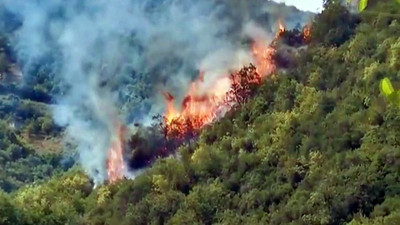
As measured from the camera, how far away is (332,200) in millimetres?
31250

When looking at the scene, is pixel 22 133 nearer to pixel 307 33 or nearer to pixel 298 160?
pixel 307 33

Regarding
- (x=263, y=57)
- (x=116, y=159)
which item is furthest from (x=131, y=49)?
(x=263, y=57)

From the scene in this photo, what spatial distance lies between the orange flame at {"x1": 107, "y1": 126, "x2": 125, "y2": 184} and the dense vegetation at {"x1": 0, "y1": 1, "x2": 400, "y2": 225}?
9.58 feet

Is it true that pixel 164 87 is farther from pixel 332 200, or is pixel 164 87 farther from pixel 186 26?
pixel 332 200

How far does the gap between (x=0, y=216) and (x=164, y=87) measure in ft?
47.6

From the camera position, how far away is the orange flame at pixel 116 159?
47.2m

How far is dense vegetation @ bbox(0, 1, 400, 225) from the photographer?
31.9 metres

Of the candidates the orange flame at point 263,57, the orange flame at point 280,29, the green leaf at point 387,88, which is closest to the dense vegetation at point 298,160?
the orange flame at point 263,57

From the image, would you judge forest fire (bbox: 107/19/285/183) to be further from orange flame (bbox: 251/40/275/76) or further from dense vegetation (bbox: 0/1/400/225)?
dense vegetation (bbox: 0/1/400/225)

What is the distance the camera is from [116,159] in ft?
159

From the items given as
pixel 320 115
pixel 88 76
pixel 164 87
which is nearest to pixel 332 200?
pixel 320 115

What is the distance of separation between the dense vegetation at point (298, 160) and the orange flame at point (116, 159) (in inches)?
115

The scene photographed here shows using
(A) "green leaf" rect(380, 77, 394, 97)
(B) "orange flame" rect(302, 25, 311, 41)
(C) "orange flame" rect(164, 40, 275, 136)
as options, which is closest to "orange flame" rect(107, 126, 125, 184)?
(C) "orange flame" rect(164, 40, 275, 136)

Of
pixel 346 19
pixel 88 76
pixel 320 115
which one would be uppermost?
pixel 88 76
